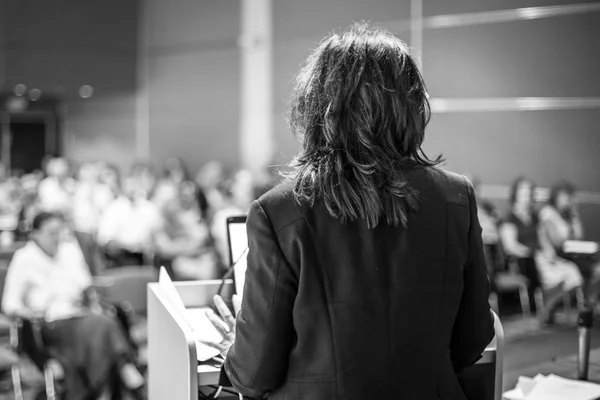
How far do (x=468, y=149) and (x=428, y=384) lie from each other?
691 centimetres

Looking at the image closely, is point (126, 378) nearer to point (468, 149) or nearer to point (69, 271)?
point (69, 271)

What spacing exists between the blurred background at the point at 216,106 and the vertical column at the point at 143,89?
0.09 feet

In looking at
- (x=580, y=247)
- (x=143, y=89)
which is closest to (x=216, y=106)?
(x=143, y=89)

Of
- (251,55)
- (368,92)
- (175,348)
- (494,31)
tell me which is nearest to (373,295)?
(368,92)

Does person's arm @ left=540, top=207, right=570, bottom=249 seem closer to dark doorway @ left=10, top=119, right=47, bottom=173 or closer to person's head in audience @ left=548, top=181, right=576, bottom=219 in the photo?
person's head in audience @ left=548, top=181, right=576, bottom=219

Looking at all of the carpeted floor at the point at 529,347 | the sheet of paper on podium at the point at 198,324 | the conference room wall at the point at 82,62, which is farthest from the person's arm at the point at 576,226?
the conference room wall at the point at 82,62

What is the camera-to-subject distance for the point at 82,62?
12727 mm

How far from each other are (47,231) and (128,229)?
10.6 ft

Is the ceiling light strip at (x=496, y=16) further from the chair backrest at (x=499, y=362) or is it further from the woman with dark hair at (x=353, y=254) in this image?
the woman with dark hair at (x=353, y=254)

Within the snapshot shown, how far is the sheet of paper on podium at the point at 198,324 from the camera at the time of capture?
2.25m

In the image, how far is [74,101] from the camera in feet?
43.1

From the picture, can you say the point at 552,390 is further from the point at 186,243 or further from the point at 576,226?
the point at 186,243

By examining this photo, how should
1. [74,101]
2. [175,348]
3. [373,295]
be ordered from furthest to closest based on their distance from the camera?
[74,101] → [175,348] → [373,295]

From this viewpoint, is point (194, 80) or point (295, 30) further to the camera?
point (194, 80)
